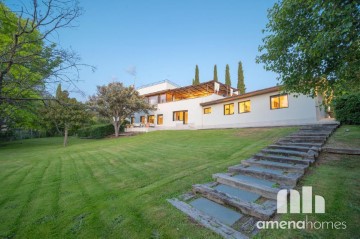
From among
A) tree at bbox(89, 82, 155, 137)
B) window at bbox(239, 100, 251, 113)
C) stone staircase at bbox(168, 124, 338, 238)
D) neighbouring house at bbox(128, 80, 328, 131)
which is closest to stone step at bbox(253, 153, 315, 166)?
stone staircase at bbox(168, 124, 338, 238)

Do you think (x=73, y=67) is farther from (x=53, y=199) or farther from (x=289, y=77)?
(x=289, y=77)

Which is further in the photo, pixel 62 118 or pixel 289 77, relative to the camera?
pixel 62 118

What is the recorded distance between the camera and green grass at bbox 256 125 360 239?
2.22 metres

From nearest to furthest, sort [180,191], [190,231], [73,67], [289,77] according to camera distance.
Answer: [190,231]
[73,67]
[180,191]
[289,77]

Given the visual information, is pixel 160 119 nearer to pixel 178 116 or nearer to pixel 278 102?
pixel 178 116

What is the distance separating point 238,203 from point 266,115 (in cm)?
1465

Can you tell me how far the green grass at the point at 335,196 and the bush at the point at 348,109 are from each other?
8.47 meters

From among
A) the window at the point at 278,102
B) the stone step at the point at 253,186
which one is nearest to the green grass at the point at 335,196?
the stone step at the point at 253,186

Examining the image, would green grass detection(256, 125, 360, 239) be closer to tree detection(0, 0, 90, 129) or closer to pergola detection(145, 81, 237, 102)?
tree detection(0, 0, 90, 129)

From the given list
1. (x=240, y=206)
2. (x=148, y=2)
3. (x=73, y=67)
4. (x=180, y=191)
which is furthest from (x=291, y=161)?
(x=148, y=2)

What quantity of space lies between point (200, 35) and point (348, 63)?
1076 inches

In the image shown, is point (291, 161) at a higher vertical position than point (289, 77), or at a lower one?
lower

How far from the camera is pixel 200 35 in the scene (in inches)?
1164
